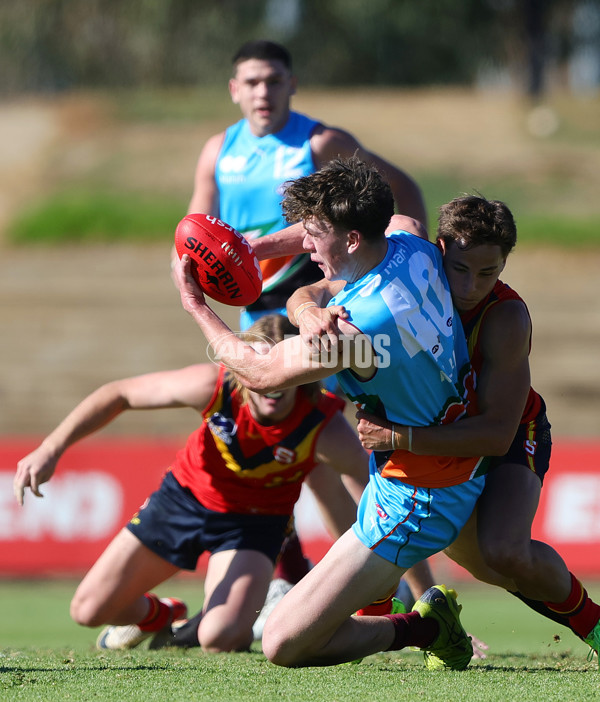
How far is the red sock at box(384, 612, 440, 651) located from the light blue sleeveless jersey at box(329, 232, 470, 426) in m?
0.85

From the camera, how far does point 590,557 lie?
31.0ft

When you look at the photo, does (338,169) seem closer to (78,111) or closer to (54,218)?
(54,218)

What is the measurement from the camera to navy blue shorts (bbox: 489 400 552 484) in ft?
14.1

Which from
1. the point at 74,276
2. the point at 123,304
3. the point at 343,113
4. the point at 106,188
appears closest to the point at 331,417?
the point at 123,304

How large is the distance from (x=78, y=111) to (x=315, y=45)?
23.5 feet

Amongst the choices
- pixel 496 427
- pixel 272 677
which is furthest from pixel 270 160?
pixel 272 677

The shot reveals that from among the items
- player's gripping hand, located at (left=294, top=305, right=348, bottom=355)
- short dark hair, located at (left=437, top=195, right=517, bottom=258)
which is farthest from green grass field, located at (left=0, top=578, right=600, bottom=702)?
short dark hair, located at (left=437, top=195, right=517, bottom=258)

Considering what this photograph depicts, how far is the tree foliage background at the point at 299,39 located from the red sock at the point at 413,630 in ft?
82.3

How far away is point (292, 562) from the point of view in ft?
19.8

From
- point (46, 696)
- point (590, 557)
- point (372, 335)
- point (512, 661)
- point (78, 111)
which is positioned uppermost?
point (78, 111)

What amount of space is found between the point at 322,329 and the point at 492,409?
790 millimetres

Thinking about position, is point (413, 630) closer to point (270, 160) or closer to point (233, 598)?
point (233, 598)

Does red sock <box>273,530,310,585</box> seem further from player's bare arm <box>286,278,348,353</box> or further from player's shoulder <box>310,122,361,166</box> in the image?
player's bare arm <box>286,278,348,353</box>

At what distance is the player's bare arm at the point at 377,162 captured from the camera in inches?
209
